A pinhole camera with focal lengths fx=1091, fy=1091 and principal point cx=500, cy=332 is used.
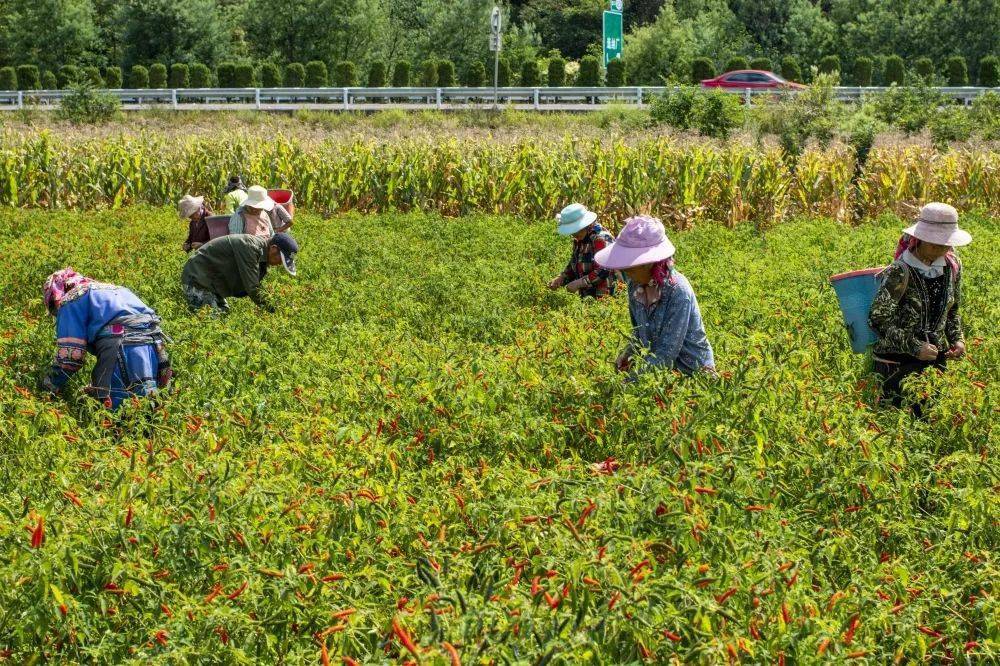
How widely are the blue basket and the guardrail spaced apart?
31.2m

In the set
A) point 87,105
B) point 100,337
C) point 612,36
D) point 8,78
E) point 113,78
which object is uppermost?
point 612,36

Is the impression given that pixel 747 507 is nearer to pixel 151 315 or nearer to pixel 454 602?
pixel 454 602

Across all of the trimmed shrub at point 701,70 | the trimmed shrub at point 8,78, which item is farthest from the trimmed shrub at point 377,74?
the trimmed shrub at point 8,78

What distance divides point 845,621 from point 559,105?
36.5 metres

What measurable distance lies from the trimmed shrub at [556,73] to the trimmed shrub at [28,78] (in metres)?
23.2

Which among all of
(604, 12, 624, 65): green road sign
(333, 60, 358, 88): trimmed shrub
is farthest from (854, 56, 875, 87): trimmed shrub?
(333, 60, 358, 88): trimmed shrub

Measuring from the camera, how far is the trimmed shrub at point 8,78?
48656 mm

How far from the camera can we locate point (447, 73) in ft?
154

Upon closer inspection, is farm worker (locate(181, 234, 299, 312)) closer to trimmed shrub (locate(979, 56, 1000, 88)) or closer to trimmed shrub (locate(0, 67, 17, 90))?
trimmed shrub (locate(979, 56, 1000, 88))

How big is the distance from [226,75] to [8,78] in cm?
1056

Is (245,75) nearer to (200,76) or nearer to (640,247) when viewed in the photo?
(200,76)

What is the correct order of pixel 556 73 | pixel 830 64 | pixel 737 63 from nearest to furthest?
pixel 737 63
pixel 556 73
pixel 830 64

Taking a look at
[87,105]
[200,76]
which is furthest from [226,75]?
Answer: [87,105]

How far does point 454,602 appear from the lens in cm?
312
